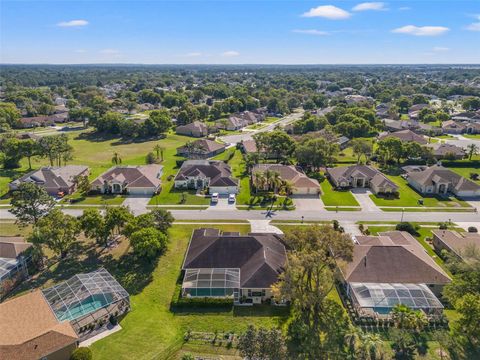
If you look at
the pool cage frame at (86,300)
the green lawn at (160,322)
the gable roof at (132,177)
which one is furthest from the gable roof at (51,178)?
the green lawn at (160,322)

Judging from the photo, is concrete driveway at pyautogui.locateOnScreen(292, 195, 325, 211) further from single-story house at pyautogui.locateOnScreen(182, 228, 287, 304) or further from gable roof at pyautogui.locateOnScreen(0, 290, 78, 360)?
gable roof at pyautogui.locateOnScreen(0, 290, 78, 360)

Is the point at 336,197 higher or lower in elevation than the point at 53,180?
lower

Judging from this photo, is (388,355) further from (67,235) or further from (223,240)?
(67,235)

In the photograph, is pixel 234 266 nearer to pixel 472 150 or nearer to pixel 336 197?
pixel 336 197

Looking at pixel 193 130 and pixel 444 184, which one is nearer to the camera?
pixel 444 184

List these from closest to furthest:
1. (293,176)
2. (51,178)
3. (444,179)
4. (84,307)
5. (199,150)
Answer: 1. (84,307)
2. (444,179)
3. (51,178)
4. (293,176)
5. (199,150)

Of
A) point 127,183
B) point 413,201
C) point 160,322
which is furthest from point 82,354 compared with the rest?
point 413,201

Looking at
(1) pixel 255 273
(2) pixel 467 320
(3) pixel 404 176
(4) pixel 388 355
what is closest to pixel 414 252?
(2) pixel 467 320
